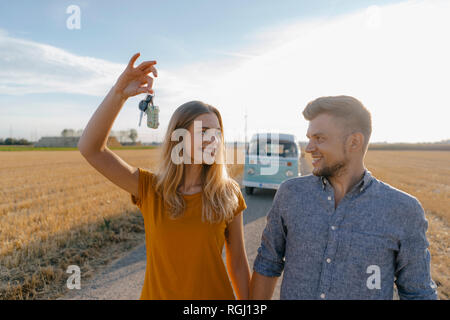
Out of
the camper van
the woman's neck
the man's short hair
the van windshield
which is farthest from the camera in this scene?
the van windshield

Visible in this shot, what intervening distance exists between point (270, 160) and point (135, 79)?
8.99 meters

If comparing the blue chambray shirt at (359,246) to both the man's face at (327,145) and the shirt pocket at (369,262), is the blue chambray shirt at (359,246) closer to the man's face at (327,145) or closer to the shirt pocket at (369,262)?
the shirt pocket at (369,262)

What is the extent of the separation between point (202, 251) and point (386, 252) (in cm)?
93

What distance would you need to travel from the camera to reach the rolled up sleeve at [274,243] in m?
1.71

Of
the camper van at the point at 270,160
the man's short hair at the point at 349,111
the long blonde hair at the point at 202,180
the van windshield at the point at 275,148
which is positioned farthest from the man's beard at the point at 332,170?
the van windshield at the point at 275,148

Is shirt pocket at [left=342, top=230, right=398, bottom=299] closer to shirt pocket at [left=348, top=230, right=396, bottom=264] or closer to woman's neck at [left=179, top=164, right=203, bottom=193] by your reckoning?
shirt pocket at [left=348, top=230, right=396, bottom=264]

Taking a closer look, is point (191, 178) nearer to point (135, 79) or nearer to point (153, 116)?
point (153, 116)

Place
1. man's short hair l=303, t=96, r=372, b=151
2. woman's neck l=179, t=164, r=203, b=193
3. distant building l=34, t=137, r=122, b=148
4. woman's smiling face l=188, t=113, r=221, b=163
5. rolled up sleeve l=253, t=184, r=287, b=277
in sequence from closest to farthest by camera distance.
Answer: man's short hair l=303, t=96, r=372, b=151 < rolled up sleeve l=253, t=184, r=287, b=277 < woman's smiling face l=188, t=113, r=221, b=163 < woman's neck l=179, t=164, r=203, b=193 < distant building l=34, t=137, r=122, b=148

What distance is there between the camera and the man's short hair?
5.24 ft

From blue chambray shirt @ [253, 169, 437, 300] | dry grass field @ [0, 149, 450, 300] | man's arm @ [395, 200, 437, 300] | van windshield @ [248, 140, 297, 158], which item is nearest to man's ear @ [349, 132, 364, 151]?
blue chambray shirt @ [253, 169, 437, 300]

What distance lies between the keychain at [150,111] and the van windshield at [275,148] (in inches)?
354

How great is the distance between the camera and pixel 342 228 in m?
1.53

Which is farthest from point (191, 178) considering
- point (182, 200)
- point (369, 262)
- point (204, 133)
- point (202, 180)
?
point (369, 262)
